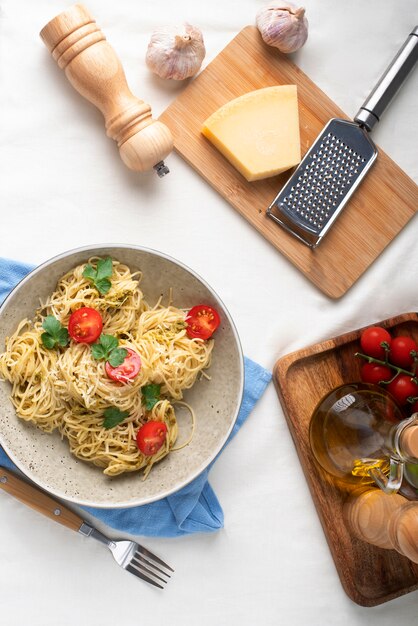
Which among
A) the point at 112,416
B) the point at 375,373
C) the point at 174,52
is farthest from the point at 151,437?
the point at 174,52

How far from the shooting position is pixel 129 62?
2104 millimetres

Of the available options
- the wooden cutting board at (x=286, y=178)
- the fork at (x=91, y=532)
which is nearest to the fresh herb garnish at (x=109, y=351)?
the fork at (x=91, y=532)

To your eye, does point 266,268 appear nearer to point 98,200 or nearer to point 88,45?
point 98,200

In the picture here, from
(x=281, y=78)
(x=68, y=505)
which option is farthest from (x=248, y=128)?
(x=68, y=505)

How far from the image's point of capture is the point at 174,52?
202 centimetres

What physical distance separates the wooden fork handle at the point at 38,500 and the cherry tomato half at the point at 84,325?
472 millimetres

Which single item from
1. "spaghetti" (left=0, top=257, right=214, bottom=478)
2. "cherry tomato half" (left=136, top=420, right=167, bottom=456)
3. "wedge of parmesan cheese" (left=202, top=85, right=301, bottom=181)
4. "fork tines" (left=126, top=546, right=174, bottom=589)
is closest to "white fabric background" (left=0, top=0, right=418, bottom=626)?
"fork tines" (left=126, top=546, right=174, bottom=589)

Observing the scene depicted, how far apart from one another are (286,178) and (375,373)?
2.22 feet

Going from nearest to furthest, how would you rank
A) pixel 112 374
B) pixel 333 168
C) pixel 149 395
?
pixel 112 374, pixel 149 395, pixel 333 168

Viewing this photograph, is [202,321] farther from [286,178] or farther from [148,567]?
[148,567]

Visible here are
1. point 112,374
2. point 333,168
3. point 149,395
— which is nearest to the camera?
point 112,374

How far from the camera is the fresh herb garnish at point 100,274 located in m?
1.87

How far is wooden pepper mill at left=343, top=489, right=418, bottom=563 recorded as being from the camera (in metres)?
1.87

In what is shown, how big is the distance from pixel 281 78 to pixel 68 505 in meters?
1.49
